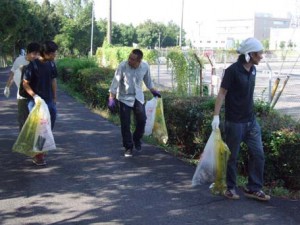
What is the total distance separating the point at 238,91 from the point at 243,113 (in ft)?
0.78

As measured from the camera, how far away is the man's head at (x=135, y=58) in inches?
254

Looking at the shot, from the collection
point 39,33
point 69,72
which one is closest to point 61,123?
point 69,72

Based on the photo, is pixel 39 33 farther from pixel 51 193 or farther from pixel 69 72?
pixel 51 193

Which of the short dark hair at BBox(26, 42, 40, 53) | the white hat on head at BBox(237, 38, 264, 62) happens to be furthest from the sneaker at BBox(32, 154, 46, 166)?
the white hat on head at BBox(237, 38, 264, 62)

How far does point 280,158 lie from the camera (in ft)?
17.2

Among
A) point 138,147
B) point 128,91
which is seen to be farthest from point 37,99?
point 138,147

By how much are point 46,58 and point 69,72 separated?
14.6m

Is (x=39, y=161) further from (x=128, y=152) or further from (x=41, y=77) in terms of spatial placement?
(x=128, y=152)

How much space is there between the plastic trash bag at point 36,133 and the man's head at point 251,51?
9.13 feet

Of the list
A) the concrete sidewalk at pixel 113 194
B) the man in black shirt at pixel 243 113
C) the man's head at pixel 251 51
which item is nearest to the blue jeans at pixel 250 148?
the man in black shirt at pixel 243 113

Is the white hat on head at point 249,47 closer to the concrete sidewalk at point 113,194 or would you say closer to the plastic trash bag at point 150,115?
the concrete sidewalk at point 113,194

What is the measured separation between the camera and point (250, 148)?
479 cm

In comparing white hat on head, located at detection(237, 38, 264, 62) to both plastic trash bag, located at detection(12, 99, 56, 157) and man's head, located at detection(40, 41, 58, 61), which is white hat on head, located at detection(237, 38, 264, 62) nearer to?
man's head, located at detection(40, 41, 58, 61)

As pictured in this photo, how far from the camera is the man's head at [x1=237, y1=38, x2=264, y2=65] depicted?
178 inches
